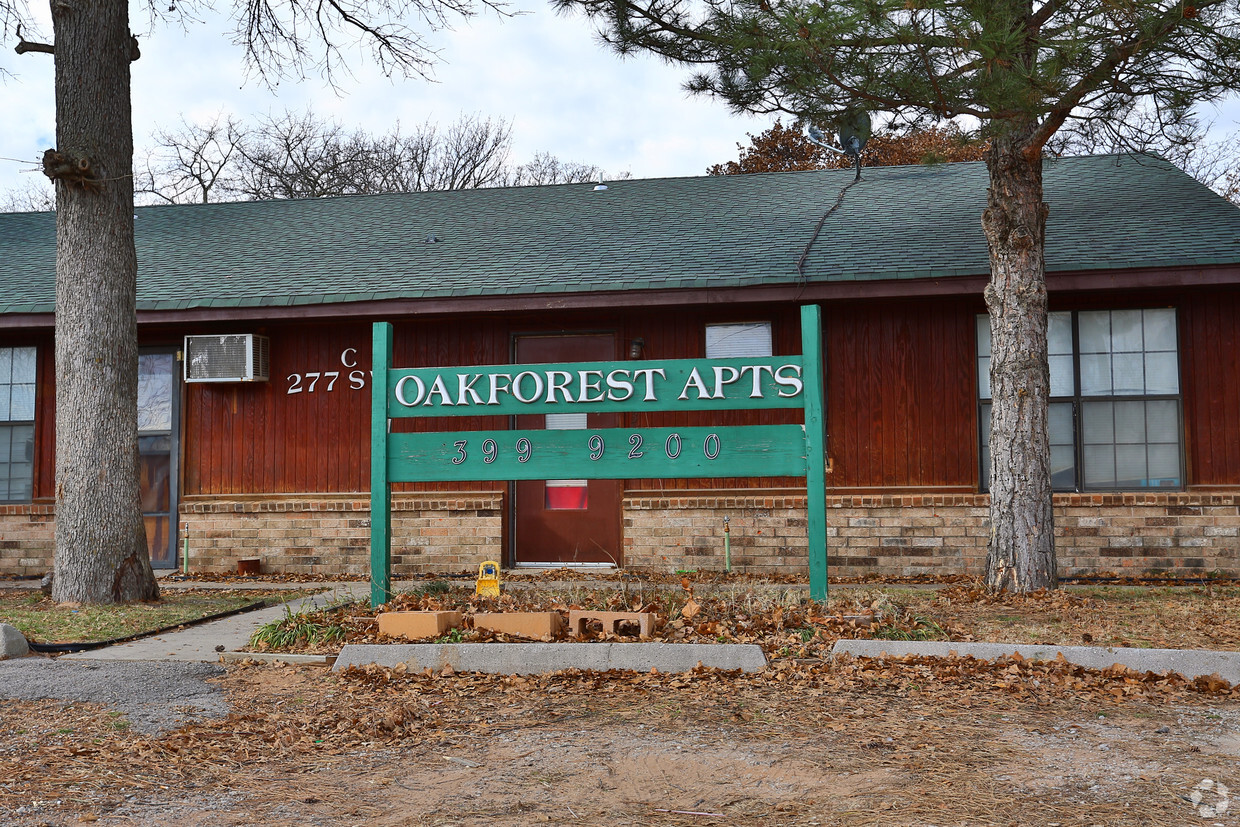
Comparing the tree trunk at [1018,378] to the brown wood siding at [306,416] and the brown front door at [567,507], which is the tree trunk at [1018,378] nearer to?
the brown front door at [567,507]

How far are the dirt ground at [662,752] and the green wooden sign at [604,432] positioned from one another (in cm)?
187

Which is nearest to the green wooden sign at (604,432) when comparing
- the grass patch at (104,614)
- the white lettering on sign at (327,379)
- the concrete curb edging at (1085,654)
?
the concrete curb edging at (1085,654)

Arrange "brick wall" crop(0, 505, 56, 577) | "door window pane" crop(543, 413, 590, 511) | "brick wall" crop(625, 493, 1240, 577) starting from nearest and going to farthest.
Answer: "brick wall" crop(625, 493, 1240, 577) → "door window pane" crop(543, 413, 590, 511) → "brick wall" crop(0, 505, 56, 577)

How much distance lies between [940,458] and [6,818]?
8.90 m

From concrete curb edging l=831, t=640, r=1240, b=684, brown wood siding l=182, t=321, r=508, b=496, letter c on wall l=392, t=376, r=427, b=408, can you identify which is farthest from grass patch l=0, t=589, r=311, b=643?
concrete curb edging l=831, t=640, r=1240, b=684

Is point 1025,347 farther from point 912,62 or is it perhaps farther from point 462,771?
point 462,771

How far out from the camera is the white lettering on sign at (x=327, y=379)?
11609 millimetres

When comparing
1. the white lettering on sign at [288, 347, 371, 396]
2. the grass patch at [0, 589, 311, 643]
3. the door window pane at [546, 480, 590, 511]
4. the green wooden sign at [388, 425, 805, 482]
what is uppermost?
the white lettering on sign at [288, 347, 371, 396]

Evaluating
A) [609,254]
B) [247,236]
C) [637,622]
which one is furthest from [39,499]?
[637,622]

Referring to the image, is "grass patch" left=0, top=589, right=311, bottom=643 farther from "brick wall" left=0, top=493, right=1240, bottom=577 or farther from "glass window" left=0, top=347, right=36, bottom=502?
"glass window" left=0, top=347, right=36, bottom=502

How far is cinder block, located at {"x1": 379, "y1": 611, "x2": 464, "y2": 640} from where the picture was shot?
632cm

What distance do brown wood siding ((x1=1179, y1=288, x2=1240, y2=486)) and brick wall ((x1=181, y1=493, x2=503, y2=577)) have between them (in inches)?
279

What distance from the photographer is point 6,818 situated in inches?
140

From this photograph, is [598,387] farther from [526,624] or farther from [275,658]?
[275,658]
